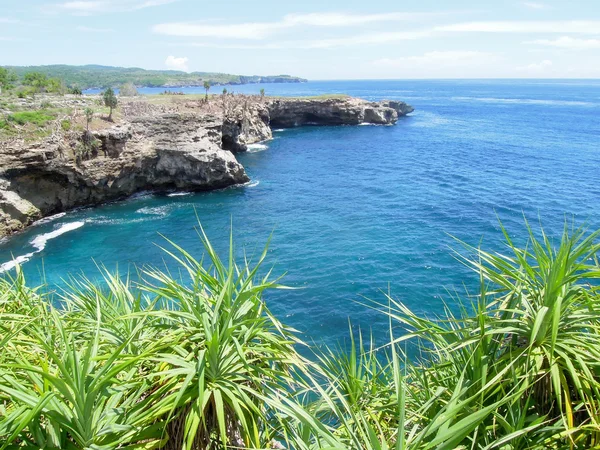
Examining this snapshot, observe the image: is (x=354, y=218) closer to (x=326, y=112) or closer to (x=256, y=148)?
(x=256, y=148)

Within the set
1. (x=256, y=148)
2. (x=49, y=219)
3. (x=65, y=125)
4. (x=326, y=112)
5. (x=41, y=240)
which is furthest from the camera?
(x=326, y=112)

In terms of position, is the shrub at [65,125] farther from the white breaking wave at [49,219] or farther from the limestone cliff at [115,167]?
the white breaking wave at [49,219]

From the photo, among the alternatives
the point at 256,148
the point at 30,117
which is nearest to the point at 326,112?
the point at 256,148

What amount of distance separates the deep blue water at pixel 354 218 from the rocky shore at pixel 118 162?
6.76 ft

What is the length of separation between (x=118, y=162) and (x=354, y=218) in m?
26.3

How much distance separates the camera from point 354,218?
42156 mm

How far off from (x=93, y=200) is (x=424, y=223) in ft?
114

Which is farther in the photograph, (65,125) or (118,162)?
(118,162)

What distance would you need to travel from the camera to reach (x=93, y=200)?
1870 inches

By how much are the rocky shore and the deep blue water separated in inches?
81.2

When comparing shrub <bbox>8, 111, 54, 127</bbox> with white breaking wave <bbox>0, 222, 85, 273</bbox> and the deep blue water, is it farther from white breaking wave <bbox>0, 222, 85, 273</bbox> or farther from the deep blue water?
white breaking wave <bbox>0, 222, 85, 273</bbox>

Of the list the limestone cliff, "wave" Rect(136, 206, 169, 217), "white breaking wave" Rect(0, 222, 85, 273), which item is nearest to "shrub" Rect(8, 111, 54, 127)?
the limestone cliff

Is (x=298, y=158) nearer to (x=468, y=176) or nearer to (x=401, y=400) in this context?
(x=468, y=176)

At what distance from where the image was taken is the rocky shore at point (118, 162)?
4053 centimetres
